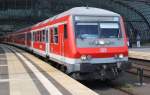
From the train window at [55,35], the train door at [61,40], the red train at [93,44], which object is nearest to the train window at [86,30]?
the red train at [93,44]

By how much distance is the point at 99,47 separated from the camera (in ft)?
47.3


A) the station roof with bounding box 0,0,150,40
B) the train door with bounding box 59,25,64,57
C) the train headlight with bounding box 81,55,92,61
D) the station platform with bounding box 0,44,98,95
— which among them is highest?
the station roof with bounding box 0,0,150,40

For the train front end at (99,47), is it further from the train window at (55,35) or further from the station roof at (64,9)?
the station roof at (64,9)

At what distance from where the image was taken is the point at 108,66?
14.3 m

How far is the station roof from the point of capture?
259 feet

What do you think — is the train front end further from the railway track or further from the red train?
the railway track

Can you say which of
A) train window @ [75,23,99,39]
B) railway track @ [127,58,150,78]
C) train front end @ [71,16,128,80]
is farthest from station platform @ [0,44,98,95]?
railway track @ [127,58,150,78]

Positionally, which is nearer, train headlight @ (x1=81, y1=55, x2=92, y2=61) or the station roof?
train headlight @ (x1=81, y1=55, x2=92, y2=61)

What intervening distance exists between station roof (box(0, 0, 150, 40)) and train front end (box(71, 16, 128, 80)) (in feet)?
194

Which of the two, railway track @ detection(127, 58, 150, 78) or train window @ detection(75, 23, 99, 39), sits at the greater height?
train window @ detection(75, 23, 99, 39)

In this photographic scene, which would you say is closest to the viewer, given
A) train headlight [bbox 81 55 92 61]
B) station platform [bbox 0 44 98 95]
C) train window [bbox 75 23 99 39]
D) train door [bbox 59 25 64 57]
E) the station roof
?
station platform [bbox 0 44 98 95]

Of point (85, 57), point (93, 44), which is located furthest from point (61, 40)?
point (85, 57)

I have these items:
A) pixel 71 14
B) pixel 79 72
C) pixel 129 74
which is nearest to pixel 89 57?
pixel 79 72

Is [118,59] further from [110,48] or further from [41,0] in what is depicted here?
[41,0]
